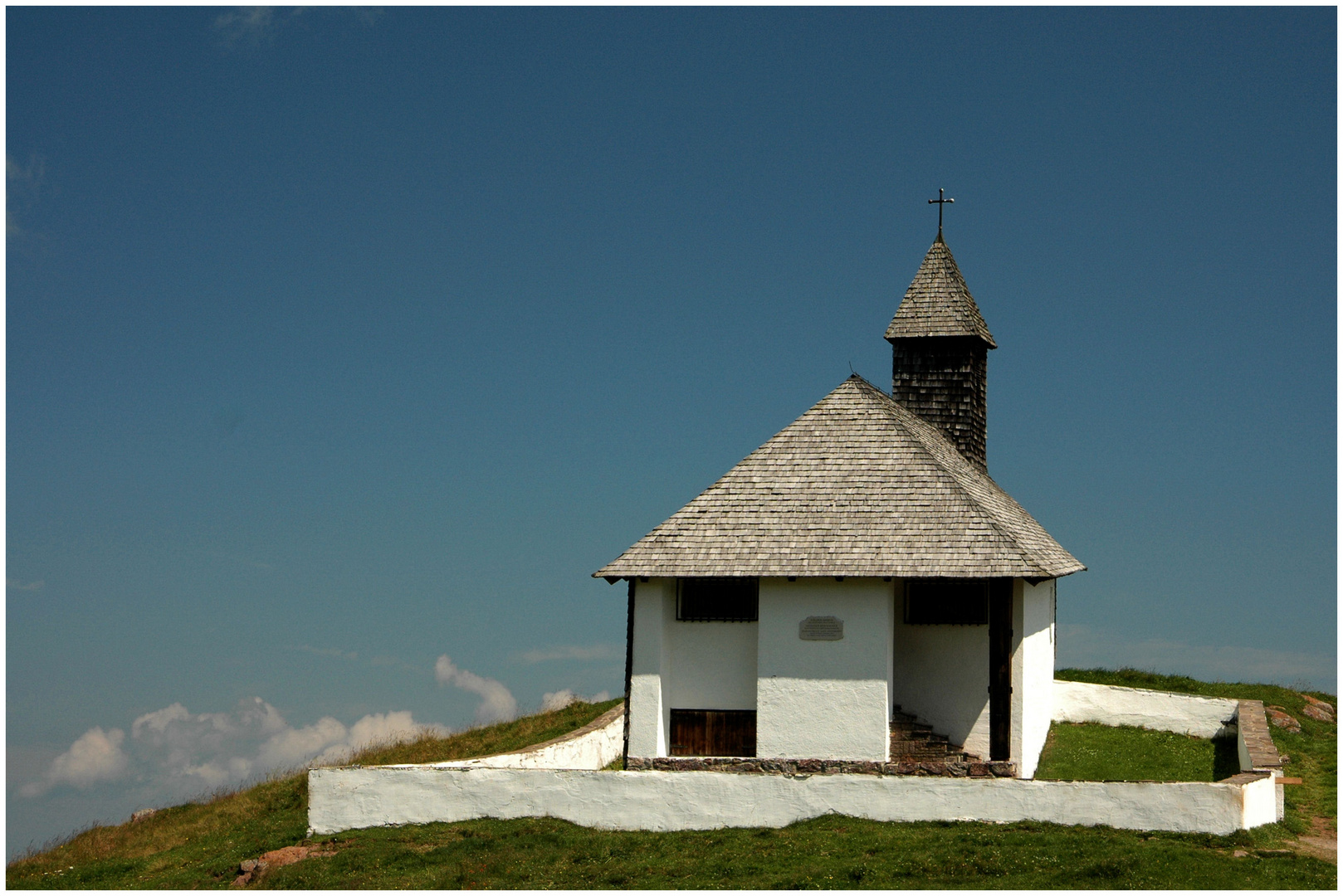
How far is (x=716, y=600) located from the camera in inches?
901

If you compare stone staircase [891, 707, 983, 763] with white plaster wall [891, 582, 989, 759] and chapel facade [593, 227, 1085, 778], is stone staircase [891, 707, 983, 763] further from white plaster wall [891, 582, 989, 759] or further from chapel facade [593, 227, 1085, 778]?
white plaster wall [891, 582, 989, 759]

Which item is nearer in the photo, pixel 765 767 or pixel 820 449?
pixel 765 767

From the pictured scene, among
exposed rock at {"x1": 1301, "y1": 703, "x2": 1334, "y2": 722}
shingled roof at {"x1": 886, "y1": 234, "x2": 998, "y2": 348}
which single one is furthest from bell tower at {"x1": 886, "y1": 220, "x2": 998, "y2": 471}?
exposed rock at {"x1": 1301, "y1": 703, "x2": 1334, "y2": 722}

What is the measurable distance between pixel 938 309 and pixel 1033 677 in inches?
384

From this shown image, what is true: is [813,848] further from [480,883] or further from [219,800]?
[219,800]

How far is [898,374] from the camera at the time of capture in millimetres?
30656

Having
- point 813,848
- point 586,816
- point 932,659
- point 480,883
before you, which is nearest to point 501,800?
point 586,816

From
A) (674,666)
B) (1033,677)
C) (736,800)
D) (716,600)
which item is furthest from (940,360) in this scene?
(736,800)

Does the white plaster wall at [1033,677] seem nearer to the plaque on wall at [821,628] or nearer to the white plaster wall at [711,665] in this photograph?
the plaque on wall at [821,628]

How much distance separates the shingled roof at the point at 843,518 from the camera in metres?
21.6

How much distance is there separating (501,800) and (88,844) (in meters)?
11.9

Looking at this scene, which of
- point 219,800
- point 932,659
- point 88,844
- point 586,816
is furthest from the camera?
point 219,800

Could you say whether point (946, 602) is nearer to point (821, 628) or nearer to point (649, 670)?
point (821, 628)

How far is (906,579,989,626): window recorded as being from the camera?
75.3ft
